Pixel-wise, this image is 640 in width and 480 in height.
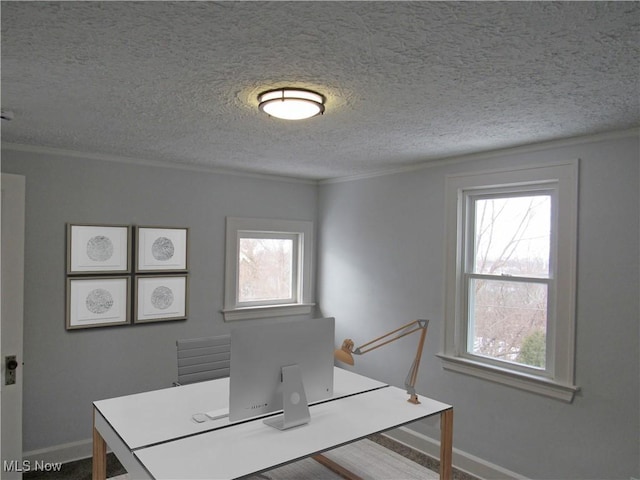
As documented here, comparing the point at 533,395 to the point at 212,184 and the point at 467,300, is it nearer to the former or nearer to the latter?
the point at 467,300

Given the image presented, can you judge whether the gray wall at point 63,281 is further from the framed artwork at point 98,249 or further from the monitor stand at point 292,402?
the monitor stand at point 292,402

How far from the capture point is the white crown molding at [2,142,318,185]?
3115mm

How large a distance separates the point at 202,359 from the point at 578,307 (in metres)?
2.38

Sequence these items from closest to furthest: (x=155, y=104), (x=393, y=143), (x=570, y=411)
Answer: (x=155, y=104) < (x=570, y=411) < (x=393, y=143)

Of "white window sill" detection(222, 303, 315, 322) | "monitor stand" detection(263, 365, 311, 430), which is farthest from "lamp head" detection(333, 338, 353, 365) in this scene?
"white window sill" detection(222, 303, 315, 322)

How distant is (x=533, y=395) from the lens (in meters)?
2.88

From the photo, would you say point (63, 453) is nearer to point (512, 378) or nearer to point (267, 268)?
point (267, 268)

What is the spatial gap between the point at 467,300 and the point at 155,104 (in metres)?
2.47

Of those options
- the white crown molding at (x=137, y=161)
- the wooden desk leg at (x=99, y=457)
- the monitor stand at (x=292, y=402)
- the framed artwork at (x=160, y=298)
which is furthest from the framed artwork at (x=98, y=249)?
the monitor stand at (x=292, y=402)

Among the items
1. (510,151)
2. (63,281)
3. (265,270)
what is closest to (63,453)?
(63,281)

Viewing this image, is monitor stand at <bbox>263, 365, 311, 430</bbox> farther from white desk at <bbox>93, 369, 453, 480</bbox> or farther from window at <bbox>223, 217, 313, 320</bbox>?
window at <bbox>223, 217, 313, 320</bbox>

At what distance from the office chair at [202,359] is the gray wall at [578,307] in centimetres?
145

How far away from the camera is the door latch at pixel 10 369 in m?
2.89

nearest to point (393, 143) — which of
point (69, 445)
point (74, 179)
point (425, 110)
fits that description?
point (425, 110)
